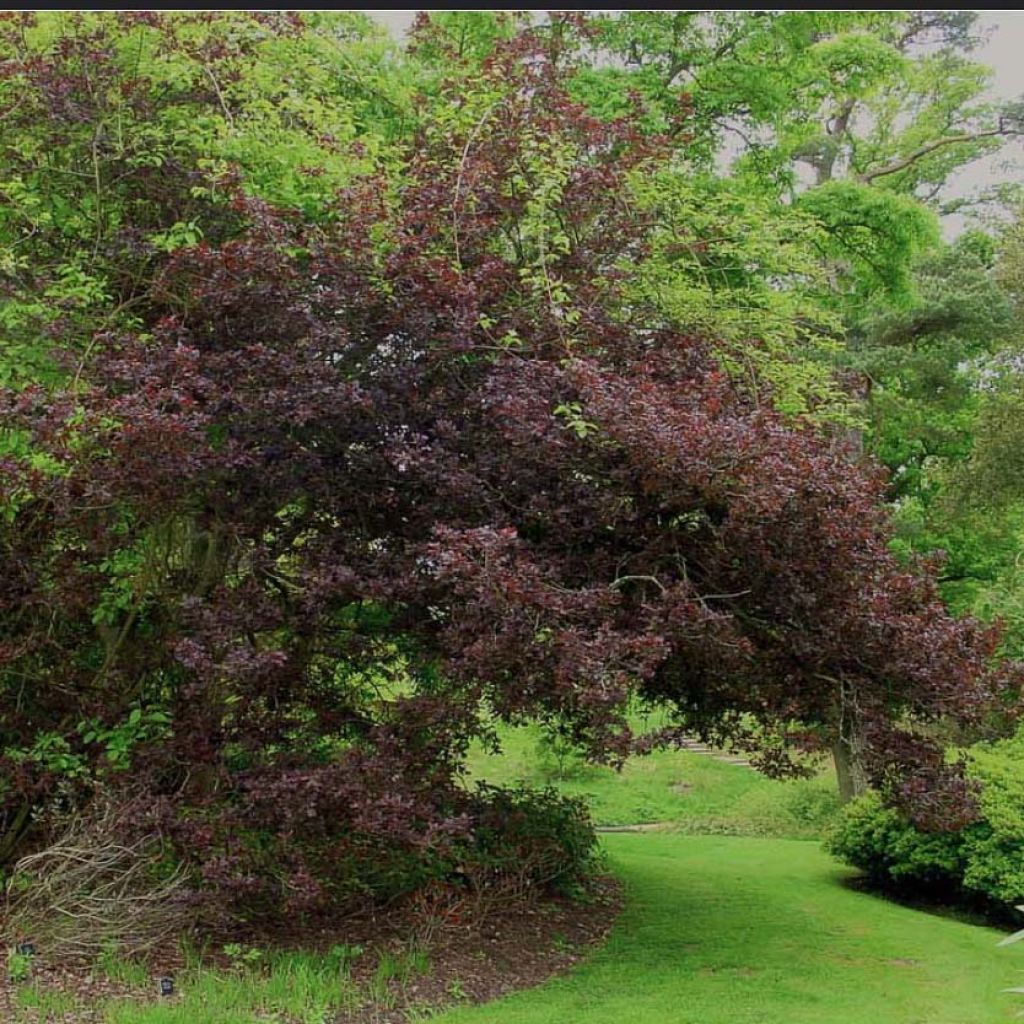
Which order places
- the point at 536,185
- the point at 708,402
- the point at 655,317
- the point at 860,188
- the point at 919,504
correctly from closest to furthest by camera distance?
the point at 708,402 → the point at 536,185 → the point at 655,317 → the point at 860,188 → the point at 919,504

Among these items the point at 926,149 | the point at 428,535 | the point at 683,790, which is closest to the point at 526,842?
the point at 428,535

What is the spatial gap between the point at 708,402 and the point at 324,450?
1.63 meters

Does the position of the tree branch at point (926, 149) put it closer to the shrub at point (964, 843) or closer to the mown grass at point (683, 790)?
the mown grass at point (683, 790)

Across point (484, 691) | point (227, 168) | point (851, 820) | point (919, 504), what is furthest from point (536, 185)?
point (919, 504)

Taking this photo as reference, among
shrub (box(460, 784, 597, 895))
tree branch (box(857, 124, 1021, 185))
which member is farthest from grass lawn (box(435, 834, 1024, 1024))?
tree branch (box(857, 124, 1021, 185))

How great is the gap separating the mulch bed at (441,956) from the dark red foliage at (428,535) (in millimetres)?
405

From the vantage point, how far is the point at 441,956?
4840mm

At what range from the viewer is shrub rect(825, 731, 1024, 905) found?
604 centimetres

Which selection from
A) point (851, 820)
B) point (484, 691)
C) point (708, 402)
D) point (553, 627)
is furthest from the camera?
point (851, 820)

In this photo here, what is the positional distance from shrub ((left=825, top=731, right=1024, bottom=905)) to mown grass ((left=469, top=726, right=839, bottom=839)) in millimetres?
3604

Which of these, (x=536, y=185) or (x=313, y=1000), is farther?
(x=536, y=185)

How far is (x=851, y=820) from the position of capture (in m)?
7.03

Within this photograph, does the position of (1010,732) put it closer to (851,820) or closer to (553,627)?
(851,820)

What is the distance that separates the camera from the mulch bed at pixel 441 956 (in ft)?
13.8
